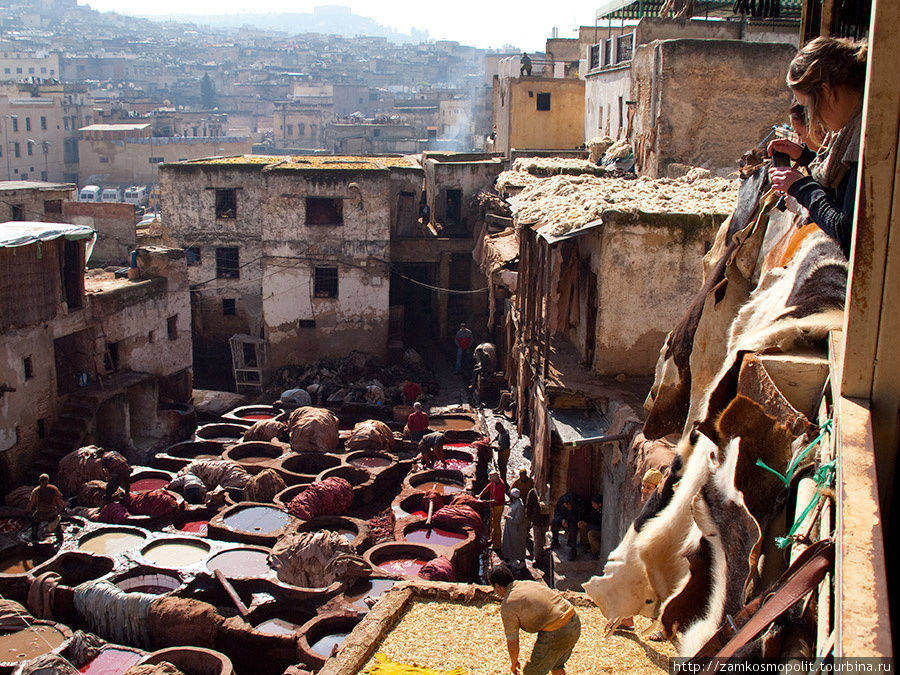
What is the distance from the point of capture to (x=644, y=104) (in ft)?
67.1

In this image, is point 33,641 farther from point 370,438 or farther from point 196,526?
point 370,438

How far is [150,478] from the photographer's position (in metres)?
20.0

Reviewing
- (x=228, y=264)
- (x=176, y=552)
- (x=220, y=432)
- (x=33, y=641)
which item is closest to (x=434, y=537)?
(x=176, y=552)


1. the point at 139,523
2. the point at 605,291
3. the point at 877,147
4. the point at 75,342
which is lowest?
the point at 139,523

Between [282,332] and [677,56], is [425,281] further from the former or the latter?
[677,56]

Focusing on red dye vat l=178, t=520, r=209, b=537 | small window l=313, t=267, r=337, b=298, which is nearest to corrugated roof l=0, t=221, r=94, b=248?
red dye vat l=178, t=520, r=209, b=537

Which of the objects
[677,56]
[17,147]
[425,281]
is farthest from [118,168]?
[677,56]

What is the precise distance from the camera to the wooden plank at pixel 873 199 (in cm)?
320

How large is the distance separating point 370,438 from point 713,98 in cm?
1077

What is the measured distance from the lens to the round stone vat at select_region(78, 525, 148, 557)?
53.6 ft

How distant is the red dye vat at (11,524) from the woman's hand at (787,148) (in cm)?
1596

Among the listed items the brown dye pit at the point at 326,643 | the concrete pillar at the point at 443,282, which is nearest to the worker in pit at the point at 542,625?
the brown dye pit at the point at 326,643

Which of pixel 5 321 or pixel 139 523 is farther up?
pixel 5 321

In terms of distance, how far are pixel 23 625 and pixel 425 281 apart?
2089cm
